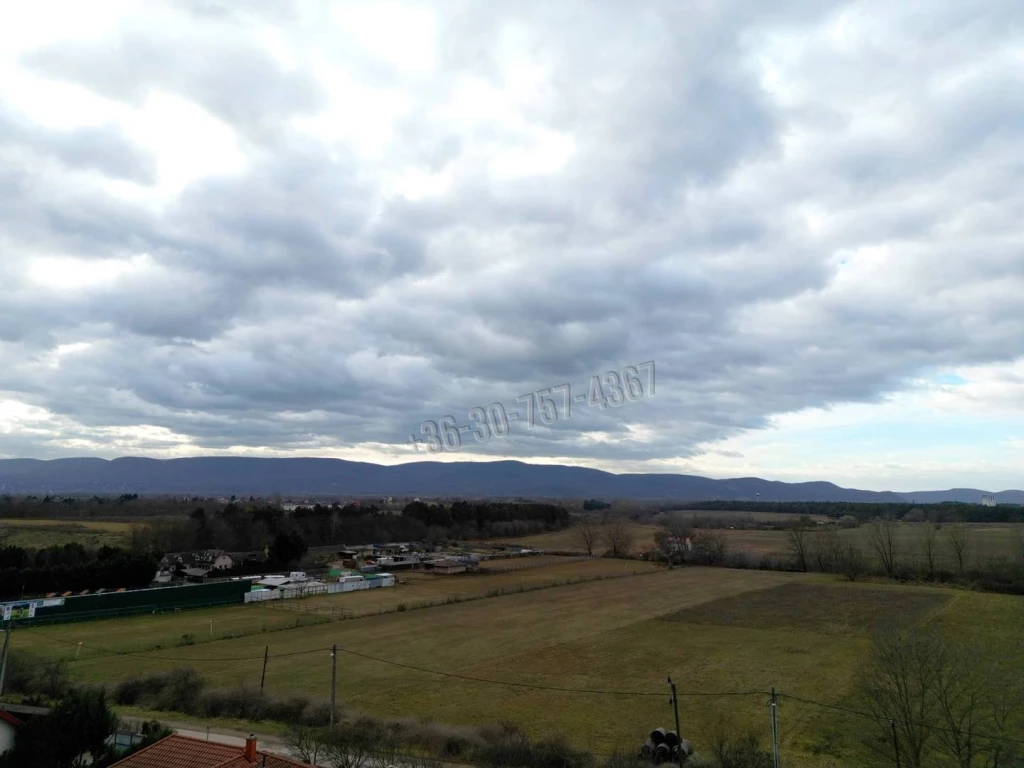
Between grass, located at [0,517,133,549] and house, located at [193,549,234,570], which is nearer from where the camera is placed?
house, located at [193,549,234,570]

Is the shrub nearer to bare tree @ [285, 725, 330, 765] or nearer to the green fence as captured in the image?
bare tree @ [285, 725, 330, 765]

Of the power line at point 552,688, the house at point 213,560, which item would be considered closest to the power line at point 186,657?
the power line at point 552,688

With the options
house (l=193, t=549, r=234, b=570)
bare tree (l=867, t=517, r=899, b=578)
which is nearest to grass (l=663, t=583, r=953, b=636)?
bare tree (l=867, t=517, r=899, b=578)

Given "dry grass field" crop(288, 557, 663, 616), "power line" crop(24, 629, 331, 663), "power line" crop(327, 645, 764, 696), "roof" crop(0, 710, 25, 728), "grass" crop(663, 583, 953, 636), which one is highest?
"roof" crop(0, 710, 25, 728)

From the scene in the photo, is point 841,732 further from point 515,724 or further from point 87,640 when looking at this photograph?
point 87,640

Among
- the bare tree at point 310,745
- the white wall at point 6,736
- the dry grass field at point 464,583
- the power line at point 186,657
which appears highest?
the white wall at point 6,736

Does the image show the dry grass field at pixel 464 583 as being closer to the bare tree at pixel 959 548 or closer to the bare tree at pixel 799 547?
the bare tree at pixel 799 547

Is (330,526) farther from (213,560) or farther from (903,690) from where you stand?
(903,690)
